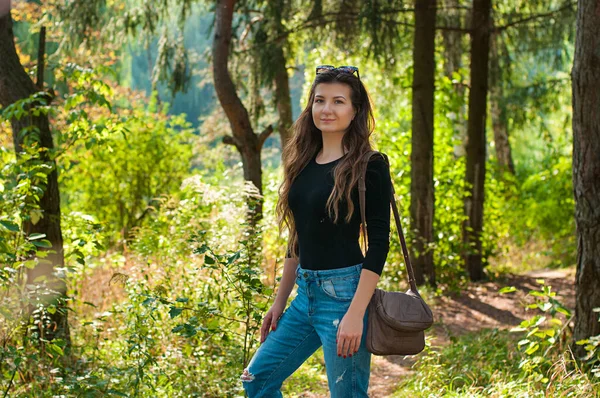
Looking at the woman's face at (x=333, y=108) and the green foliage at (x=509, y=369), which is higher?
the woman's face at (x=333, y=108)

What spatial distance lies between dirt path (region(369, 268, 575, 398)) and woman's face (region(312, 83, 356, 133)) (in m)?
2.74

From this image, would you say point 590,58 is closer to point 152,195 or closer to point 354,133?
point 354,133

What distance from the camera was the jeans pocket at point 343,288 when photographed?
264 cm

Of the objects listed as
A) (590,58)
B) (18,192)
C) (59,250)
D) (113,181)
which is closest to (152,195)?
(113,181)

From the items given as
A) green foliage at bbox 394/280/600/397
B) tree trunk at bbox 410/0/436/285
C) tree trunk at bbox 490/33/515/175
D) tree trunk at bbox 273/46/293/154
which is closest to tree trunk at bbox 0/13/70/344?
green foliage at bbox 394/280/600/397

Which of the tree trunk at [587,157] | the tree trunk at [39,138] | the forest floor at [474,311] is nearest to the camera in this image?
the tree trunk at [587,157]

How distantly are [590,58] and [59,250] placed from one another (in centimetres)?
362

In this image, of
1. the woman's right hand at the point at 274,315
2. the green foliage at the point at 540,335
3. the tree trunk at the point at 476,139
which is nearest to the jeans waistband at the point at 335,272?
the woman's right hand at the point at 274,315

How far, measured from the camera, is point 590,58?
4238 mm

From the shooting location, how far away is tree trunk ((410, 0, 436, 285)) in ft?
27.6

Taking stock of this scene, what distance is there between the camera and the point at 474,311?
310 inches

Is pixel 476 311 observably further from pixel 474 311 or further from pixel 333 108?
pixel 333 108

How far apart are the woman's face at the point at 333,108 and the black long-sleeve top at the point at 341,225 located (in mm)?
160

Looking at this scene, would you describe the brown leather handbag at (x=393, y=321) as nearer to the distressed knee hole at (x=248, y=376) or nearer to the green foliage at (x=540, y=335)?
the distressed knee hole at (x=248, y=376)
